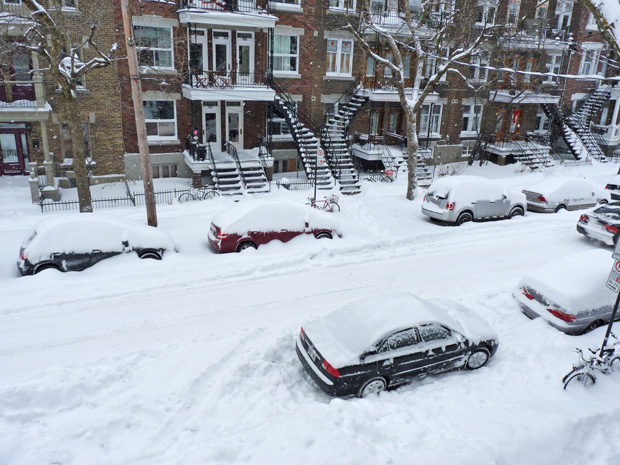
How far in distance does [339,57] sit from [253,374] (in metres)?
21.5

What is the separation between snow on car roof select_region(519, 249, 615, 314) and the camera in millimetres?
10125

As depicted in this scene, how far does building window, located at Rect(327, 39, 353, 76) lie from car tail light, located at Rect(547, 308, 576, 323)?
1930 centimetres

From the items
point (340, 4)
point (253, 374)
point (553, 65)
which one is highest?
point (340, 4)

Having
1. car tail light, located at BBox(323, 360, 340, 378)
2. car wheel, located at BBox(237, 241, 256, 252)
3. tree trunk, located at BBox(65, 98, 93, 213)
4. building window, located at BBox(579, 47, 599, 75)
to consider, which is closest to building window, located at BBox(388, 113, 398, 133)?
building window, located at BBox(579, 47, 599, 75)

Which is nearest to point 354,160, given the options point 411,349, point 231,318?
point 231,318

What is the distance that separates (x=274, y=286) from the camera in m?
12.4

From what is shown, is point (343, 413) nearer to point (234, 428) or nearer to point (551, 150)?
point (234, 428)

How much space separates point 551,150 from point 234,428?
3285 centimetres

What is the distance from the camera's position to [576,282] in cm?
1041

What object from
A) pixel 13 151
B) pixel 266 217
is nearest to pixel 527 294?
pixel 266 217

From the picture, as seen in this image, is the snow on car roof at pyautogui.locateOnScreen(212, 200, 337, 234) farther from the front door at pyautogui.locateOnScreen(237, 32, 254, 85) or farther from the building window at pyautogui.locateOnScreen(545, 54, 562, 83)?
the building window at pyautogui.locateOnScreen(545, 54, 562, 83)

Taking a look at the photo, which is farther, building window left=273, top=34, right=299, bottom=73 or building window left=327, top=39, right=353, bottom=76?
building window left=327, top=39, right=353, bottom=76

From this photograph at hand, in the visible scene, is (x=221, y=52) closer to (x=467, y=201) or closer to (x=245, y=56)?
(x=245, y=56)

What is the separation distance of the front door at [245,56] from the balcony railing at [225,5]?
Result: 4.31 ft
